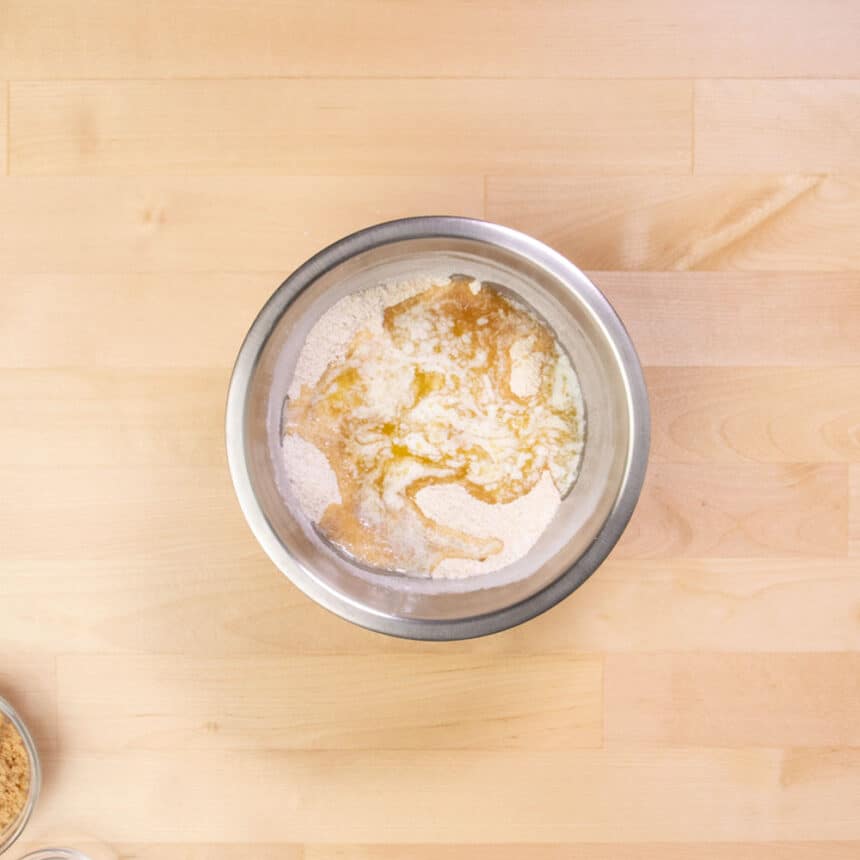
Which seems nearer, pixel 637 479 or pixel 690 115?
pixel 637 479

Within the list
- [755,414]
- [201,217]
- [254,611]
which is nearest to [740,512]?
[755,414]

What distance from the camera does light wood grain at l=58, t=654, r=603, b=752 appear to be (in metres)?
0.94

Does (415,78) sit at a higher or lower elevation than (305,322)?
higher

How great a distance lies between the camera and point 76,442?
94 cm

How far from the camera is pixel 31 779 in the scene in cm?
92

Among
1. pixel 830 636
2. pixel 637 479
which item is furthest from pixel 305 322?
pixel 830 636

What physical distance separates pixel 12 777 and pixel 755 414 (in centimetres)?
91

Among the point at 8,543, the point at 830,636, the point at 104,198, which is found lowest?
the point at 830,636

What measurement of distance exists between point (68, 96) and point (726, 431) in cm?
82

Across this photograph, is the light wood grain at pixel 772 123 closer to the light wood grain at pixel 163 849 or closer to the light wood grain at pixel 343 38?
the light wood grain at pixel 343 38

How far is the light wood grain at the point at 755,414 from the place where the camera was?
0.94 m

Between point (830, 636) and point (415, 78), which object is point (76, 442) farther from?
point (830, 636)

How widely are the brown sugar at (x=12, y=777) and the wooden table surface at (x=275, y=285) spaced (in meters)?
0.03

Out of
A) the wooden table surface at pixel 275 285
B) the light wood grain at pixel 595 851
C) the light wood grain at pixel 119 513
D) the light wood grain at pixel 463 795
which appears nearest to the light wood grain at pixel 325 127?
the wooden table surface at pixel 275 285
